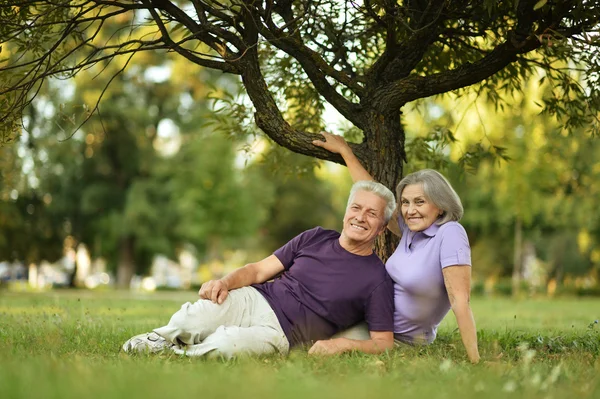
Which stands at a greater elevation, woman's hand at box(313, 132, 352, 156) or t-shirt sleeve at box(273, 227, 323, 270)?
woman's hand at box(313, 132, 352, 156)

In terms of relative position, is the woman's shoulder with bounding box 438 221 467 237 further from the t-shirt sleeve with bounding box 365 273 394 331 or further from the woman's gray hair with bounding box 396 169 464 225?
the t-shirt sleeve with bounding box 365 273 394 331

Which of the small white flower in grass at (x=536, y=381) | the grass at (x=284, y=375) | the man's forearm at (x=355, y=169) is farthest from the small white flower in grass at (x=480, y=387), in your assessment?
the man's forearm at (x=355, y=169)

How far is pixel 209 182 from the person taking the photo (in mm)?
30703

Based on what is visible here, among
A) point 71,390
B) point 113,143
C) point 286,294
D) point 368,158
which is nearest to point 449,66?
point 368,158

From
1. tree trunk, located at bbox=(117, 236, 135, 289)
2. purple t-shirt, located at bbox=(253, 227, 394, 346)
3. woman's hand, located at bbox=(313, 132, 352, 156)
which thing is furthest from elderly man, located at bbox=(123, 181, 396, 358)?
tree trunk, located at bbox=(117, 236, 135, 289)

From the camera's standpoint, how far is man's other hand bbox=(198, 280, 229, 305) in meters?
5.64

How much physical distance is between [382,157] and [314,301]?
6.16 feet

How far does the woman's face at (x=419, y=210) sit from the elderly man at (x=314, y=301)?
0.14 meters

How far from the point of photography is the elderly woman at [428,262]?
530cm

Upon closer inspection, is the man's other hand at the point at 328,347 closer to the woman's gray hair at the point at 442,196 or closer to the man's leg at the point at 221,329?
the man's leg at the point at 221,329

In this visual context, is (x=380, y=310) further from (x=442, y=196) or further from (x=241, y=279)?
(x=241, y=279)

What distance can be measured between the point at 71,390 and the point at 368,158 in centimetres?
429

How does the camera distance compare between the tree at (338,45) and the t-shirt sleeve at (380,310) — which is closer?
the t-shirt sleeve at (380,310)

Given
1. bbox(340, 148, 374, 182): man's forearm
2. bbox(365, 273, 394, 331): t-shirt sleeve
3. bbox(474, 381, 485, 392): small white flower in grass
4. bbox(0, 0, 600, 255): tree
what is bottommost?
bbox(474, 381, 485, 392): small white flower in grass
